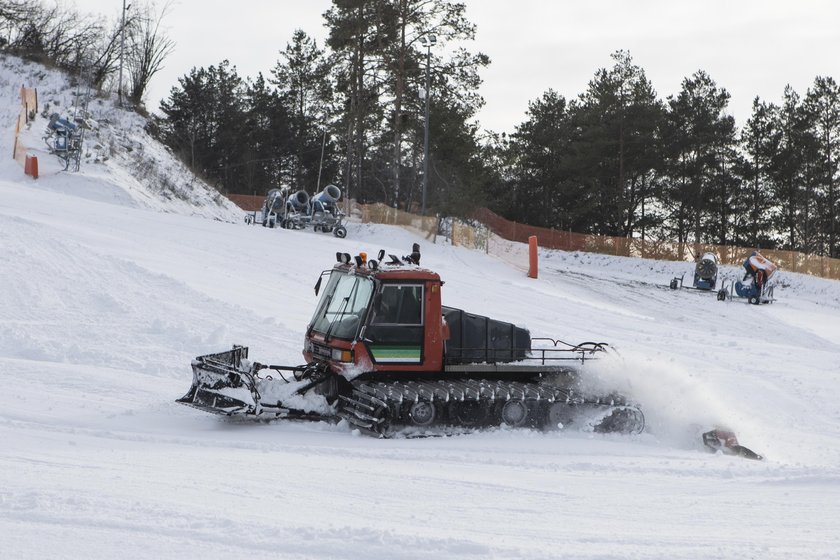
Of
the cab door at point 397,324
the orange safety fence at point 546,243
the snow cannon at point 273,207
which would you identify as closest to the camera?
the cab door at point 397,324

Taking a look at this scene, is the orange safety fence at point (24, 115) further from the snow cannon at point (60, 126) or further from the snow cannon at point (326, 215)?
the snow cannon at point (326, 215)

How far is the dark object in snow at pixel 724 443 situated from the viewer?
9891 mm

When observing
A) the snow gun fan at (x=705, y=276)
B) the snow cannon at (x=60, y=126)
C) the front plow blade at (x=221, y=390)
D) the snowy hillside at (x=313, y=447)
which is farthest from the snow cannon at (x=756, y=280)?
the snow cannon at (x=60, y=126)

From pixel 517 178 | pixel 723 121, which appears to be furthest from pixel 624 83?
pixel 517 178

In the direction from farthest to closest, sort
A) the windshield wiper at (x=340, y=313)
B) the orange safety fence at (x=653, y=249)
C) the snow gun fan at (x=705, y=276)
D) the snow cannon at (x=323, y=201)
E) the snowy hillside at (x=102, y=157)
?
the orange safety fence at (x=653, y=249) → the snow cannon at (x=323, y=201) → the snow gun fan at (x=705, y=276) → the snowy hillside at (x=102, y=157) → the windshield wiper at (x=340, y=313)

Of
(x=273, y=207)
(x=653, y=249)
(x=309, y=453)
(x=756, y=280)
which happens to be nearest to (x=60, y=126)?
(x=273, y=207)

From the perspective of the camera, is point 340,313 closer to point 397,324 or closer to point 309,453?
point 397,324

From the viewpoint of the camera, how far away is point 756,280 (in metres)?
27.4

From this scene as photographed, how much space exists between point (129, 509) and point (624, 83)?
2006 inches

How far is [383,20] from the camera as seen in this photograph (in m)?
44.2

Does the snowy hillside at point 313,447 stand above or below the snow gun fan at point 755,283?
below

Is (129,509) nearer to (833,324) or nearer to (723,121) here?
(833,324)

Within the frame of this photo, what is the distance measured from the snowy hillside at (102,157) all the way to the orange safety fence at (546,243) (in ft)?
22.0

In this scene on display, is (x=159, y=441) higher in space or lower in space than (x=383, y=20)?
lower
